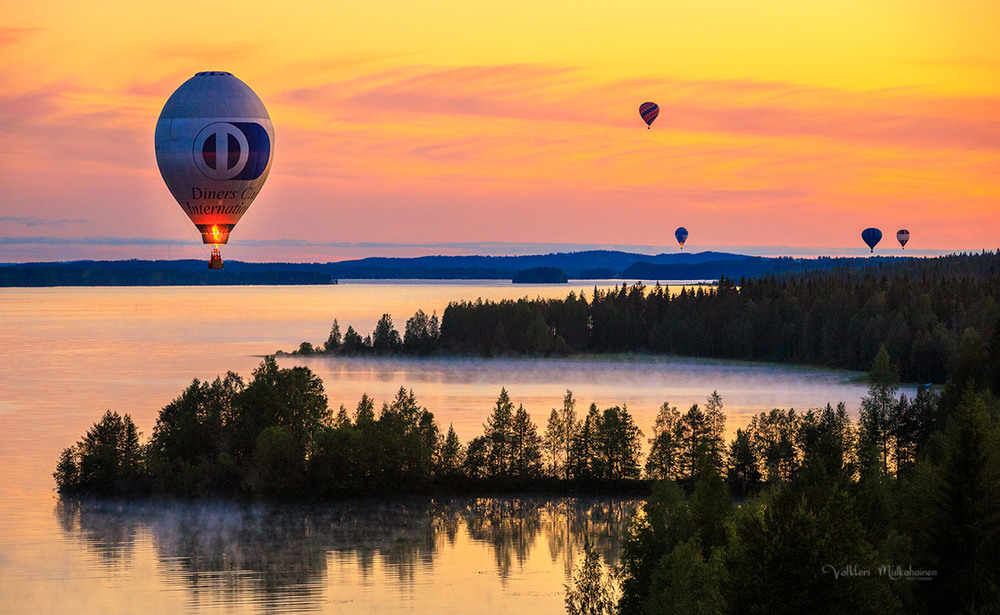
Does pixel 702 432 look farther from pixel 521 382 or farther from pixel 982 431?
pixel 521 382

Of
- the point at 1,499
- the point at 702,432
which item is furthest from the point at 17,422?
the point at 702,432

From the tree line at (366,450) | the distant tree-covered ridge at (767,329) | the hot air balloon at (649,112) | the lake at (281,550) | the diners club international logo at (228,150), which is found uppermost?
the hot air balloon at (649,112)

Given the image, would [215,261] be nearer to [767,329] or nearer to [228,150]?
[228,150]

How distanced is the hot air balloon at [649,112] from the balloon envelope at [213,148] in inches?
3605

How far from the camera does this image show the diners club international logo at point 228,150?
68188 millimetres

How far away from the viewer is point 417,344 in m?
193

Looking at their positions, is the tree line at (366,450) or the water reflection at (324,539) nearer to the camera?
the water reflection at (324,539)

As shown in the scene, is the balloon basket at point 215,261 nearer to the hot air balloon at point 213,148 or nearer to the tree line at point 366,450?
the hot air balloon at point 213,148

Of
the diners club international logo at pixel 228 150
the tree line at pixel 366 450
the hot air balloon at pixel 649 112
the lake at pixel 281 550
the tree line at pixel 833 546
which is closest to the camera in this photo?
the tree line at pixel 833 546

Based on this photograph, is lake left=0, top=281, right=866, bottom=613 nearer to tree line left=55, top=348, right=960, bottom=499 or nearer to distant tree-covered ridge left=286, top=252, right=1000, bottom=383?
tree line left=55, top=348, right=960, bottom=499

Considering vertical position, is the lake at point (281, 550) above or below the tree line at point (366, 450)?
below

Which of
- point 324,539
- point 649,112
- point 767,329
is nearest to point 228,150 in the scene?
point 324,539

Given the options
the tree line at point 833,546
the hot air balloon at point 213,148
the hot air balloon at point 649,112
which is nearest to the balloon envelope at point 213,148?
the hot air balloon at point 213,148

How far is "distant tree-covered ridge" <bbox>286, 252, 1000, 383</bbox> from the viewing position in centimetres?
16012
